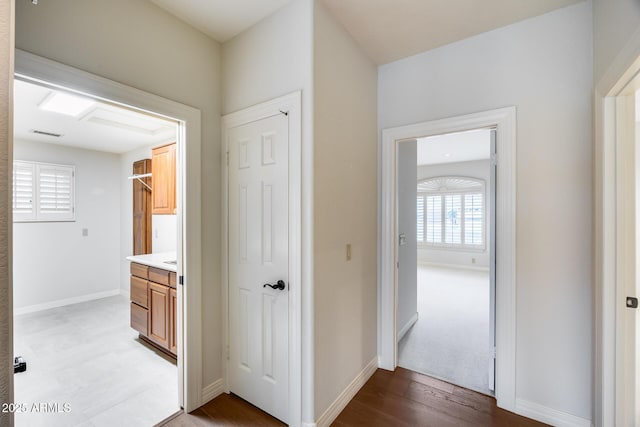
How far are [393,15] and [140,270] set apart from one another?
333cm

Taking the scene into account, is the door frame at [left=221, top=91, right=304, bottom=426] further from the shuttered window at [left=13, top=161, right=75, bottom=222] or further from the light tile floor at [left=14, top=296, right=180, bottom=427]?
the shuttered window at [left=13, top=161, right=75, bottom=222]

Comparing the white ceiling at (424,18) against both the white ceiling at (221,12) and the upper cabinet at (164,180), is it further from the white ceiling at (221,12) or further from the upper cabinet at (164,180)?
the upper cabinet at (164,180)

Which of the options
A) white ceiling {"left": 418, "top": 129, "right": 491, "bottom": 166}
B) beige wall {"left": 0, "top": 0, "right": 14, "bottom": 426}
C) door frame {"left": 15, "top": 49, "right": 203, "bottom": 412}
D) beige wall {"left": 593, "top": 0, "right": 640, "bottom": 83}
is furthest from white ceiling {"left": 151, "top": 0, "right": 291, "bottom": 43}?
white ceiling {"left": 418, "top": 129, "right": 491, "bottom": 166}

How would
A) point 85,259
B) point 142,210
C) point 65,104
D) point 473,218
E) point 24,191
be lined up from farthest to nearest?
point 473,218 → point 85,259 → point 142,210 → point 24,191 → point 65,104

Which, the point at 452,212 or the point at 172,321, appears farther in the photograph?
the point at 452,212

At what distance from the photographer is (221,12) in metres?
1.86

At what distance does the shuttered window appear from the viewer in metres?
4.00

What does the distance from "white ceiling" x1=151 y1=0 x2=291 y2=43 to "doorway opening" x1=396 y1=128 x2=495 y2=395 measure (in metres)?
1.65

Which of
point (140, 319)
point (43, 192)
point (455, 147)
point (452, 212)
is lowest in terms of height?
point (140, 319)

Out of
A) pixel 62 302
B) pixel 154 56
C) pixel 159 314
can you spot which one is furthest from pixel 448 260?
pixel 62 302

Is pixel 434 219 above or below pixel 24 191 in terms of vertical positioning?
below

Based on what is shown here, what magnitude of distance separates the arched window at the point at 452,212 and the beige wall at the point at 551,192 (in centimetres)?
588

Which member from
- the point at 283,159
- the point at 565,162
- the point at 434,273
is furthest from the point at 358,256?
the point at 434,273

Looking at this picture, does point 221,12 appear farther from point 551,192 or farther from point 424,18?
point 551,192
